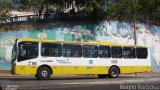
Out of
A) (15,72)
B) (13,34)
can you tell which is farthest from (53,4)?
(15,72)

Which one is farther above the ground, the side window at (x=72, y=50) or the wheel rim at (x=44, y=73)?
the side window at (x=72, y=50)

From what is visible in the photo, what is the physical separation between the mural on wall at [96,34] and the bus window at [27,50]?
10598 millimetres

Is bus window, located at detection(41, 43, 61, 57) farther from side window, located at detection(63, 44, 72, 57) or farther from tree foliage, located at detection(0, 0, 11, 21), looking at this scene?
tree foliage, located at detection(0, 0, 11, 21)

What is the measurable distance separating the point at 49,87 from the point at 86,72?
1003cm

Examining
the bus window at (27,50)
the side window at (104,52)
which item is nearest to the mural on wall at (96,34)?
the side window at (104,52)

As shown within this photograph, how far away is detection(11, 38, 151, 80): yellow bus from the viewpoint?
25547mm

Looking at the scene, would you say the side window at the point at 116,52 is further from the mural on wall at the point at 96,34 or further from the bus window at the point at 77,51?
the mural on wall at the point at 96,34

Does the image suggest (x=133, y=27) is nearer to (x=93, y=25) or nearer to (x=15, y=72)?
(x=93, y=25)

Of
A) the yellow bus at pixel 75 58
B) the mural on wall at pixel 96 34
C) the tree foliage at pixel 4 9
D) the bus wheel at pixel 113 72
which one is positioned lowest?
the bus wheel at pixel 113 72

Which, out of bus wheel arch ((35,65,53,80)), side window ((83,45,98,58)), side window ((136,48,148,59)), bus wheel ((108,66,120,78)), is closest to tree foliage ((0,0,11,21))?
side window ((83,45,98,58))

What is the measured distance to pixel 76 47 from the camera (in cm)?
2781

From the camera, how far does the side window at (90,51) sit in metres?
28.3

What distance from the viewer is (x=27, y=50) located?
2562 centimetres

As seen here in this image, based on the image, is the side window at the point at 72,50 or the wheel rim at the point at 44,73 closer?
the wheel rim at the point at 44,73
